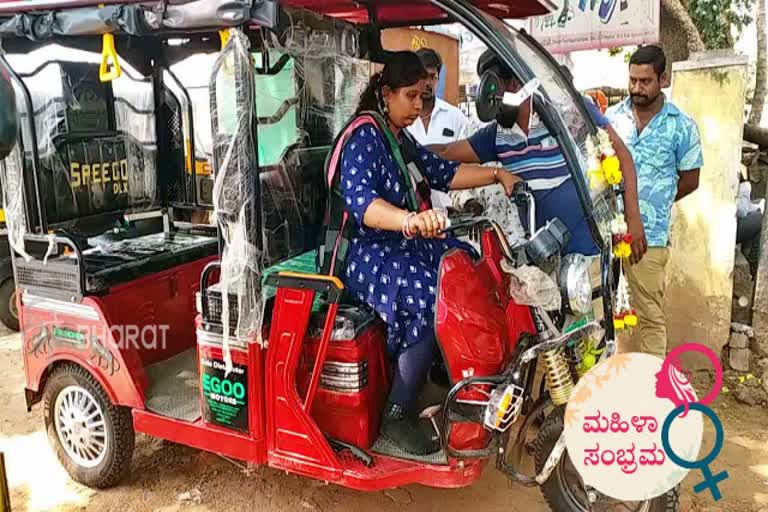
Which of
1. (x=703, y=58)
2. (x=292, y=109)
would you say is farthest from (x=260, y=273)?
(x=703, y=58)

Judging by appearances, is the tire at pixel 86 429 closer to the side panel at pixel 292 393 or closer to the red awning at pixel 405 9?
the side panel at pixel 292 393

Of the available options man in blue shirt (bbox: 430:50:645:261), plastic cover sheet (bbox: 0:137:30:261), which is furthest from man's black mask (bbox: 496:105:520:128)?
plastic cover sheet (bbox: 0:137:30:261)

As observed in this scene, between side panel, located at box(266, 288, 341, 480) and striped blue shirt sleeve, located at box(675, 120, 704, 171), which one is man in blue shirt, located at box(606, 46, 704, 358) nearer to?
striped blue shirt sleeve, located at box(675, 120, 704, 171)

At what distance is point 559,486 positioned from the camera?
8.87 ft

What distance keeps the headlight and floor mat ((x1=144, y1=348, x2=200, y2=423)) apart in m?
1.75

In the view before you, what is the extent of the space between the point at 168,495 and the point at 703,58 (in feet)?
13.7

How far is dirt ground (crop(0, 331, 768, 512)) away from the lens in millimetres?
3311

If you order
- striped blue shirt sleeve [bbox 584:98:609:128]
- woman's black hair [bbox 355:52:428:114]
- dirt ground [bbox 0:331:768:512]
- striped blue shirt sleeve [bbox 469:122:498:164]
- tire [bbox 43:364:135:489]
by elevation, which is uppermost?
woman's black hair [bbox 355:52:428:114]

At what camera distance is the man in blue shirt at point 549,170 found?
2812mm

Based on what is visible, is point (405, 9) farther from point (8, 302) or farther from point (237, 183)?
point (8, 302)

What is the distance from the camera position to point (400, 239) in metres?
2.97

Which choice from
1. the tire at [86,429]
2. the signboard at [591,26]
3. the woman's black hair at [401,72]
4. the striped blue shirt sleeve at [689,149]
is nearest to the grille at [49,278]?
the tire at [86,429]

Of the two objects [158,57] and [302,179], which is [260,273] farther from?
[158,57]

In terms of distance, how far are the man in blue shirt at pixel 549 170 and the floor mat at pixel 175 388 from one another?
1821mm
